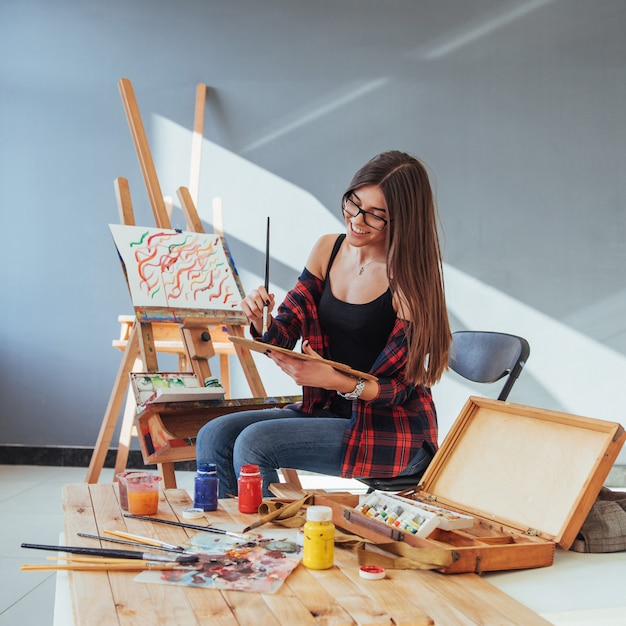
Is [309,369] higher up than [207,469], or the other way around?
[309,369]

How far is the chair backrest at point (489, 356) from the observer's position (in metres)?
2.00

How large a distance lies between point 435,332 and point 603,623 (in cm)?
83

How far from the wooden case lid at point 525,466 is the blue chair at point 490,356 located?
36 cm

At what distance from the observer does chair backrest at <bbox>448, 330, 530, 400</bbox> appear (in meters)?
2.00

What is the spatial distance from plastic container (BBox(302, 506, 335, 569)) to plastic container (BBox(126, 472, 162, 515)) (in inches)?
16.5

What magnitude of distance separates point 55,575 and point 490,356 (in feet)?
4.76

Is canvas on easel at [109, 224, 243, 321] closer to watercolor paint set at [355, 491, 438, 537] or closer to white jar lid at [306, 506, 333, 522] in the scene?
watercolor paint set at [355, 491, 438, 537]

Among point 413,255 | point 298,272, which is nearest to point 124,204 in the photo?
point 298,272

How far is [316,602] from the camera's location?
1.01 m

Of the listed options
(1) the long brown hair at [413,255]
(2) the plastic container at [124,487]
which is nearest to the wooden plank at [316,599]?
(2) the plastic container at [124,487]

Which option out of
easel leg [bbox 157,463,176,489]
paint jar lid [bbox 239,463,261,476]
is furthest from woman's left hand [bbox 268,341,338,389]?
easel leg [bbox 157,463,176,489]

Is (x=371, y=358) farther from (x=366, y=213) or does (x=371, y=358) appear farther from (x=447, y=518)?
(x=447, y=518)

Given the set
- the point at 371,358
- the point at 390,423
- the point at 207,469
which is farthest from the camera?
the point at 371,358

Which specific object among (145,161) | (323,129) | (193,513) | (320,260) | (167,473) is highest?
(323,129)
